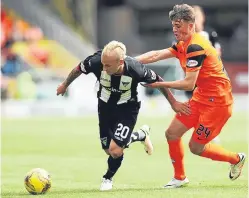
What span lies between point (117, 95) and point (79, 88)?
19.0 metres

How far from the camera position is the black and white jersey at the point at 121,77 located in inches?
374

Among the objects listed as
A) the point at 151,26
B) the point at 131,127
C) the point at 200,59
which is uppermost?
the point at 200,59

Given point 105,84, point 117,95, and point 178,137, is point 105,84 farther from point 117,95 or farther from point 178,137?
point 178,137

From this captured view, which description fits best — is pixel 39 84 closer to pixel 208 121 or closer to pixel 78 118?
pixel 78 118

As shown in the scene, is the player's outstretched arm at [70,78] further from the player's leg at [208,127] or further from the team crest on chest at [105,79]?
the player's leg at [208,127]

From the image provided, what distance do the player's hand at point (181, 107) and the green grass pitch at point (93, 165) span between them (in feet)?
3.03

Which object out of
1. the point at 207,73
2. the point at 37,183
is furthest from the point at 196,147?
the point at 37,183

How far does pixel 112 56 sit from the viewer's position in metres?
9.17

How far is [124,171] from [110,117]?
271 centimetres

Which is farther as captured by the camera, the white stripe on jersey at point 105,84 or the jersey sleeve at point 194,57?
the white stripe on jersey at point 105,84

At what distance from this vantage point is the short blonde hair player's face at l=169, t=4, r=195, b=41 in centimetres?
947

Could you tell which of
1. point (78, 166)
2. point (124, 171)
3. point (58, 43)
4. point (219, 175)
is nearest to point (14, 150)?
point (78, 166)

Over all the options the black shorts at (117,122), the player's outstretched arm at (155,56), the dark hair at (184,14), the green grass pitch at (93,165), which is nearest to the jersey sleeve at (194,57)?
the dark hair at (184,14)

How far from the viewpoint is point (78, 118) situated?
26.5 meters
